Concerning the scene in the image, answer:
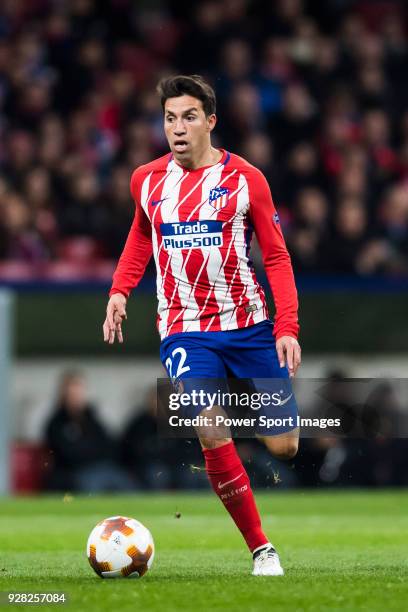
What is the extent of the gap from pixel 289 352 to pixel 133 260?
3.43 feet

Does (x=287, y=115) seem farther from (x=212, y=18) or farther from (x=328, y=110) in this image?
(x=212, y=18)

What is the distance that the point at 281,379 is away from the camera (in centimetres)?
640

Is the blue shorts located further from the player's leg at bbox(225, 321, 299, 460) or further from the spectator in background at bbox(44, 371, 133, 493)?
the spectator in background at bbox(44, 371, 133, 493)

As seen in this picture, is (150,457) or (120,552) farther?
(150,457)

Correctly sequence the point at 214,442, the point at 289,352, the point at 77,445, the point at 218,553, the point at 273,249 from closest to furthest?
the point at 289,352 → the point at 214,442 → the point at 273,249 → the point at 218,553 → the point at 77,445

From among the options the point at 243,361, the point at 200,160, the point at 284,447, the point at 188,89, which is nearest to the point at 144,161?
the point at 200,160

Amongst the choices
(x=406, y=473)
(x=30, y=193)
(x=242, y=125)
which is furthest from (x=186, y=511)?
(x=242, y=125)

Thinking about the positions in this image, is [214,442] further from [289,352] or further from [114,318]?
[114,318]

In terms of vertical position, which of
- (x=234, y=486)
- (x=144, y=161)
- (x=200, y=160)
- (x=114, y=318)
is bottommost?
(x=234, y=486)

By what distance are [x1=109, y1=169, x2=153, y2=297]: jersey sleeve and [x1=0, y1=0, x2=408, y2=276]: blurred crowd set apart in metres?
7.50

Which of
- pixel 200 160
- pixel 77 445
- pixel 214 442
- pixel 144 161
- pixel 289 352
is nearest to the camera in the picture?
pixel 289 352

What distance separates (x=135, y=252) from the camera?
6734 mm

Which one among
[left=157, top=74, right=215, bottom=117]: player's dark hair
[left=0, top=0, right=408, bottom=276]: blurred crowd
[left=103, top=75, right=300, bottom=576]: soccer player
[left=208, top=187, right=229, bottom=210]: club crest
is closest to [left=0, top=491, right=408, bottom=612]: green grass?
[left=103, top=75, right=300, bottom=576]: soccer player

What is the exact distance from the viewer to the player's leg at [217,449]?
6258mm
